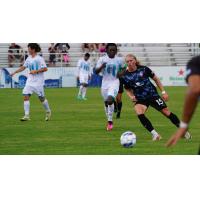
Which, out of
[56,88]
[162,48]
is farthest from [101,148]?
[162,48]

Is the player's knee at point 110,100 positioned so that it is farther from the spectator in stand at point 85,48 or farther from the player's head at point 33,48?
the spectator in stand at point 85,48

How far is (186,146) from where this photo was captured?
46.3ft

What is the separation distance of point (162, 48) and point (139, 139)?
32.3 m

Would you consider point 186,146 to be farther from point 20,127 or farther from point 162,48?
point 162,48

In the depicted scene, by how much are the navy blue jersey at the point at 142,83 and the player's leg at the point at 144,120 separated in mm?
189

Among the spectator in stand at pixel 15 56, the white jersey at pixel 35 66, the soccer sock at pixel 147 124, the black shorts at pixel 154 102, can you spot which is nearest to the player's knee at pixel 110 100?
the black shorts at pixel 154 102

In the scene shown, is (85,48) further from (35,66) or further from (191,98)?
(191,98)

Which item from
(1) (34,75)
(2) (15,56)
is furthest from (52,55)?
(1) (34,75)

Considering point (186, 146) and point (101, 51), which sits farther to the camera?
point (101, 51)

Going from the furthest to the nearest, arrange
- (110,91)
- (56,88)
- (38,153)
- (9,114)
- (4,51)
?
(4,51)
(56,88)
(9,114)
(110,91)
(38,153)

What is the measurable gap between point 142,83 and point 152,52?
103 ft

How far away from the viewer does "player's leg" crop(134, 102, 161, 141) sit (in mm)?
14992

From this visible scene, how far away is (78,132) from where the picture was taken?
17.2m

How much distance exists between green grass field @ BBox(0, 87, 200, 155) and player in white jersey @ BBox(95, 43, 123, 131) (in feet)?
1.85
